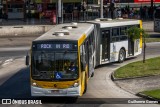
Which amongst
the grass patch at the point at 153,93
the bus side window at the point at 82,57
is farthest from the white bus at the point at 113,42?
the grass patch at the point at 153,93

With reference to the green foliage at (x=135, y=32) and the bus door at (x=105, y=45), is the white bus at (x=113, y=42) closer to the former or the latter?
the bus door at (x=105, y=45)

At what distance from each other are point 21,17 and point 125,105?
44.2 m

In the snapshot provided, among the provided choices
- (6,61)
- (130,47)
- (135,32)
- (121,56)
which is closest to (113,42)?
(135,32)

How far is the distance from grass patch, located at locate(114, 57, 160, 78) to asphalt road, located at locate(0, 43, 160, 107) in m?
0.76

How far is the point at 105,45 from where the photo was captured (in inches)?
1151

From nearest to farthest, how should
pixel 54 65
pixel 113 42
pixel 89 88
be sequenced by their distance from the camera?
pixel 54 65, pixel 89 88, pixel 113 42

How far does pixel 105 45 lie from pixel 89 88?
21.2 ft

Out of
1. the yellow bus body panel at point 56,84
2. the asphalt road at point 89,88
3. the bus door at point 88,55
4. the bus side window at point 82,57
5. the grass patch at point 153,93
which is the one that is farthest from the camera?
the bus door at point 88,55

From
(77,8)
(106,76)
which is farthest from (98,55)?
(77,8)

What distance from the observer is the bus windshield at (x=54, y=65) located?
64.7 feet

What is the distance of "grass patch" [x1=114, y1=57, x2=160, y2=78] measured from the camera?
1020 inches

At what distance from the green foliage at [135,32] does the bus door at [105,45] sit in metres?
1.56

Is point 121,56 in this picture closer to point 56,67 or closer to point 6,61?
point 6,61

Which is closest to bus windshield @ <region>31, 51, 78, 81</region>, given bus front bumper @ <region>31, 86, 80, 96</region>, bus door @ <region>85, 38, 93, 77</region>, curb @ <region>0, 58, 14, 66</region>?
bus front bumper @ <region>31, 86, 80, 96</region>
